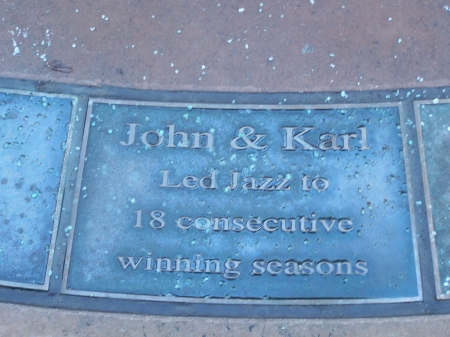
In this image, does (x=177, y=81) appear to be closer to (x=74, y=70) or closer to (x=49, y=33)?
(x=74, y=70)

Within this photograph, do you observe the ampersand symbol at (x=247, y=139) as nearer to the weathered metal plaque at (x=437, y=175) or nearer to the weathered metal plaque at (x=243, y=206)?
the weathered metal plaque at (x=243, y=206)

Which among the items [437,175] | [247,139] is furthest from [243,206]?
[437,175]

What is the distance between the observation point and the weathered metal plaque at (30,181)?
205 cm

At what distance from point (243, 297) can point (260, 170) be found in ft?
1.88

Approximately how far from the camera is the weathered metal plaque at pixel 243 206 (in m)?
2.03

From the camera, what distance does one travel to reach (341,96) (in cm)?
218

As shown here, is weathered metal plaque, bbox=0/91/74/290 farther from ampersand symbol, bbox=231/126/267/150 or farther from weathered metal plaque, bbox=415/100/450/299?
weathered metal plaque, bbox=415/100/450/299

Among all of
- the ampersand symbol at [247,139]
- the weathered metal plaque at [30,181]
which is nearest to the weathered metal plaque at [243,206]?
the ampersand symbol at [247,139]

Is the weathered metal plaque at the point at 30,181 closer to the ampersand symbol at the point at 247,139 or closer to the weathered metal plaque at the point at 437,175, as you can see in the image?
the ampersand symbol at the point at 247,139

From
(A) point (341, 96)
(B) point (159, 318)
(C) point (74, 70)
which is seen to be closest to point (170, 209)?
(B) point (159, 318)

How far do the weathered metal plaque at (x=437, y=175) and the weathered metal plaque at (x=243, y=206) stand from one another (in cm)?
10

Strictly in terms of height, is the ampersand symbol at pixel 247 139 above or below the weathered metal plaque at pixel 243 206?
above

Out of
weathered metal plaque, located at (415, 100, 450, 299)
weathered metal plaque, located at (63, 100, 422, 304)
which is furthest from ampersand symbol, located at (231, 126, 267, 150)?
weathered metal plaque, located at (415, 100, 450, 299)

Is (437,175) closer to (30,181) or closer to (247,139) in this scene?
(247,139)
